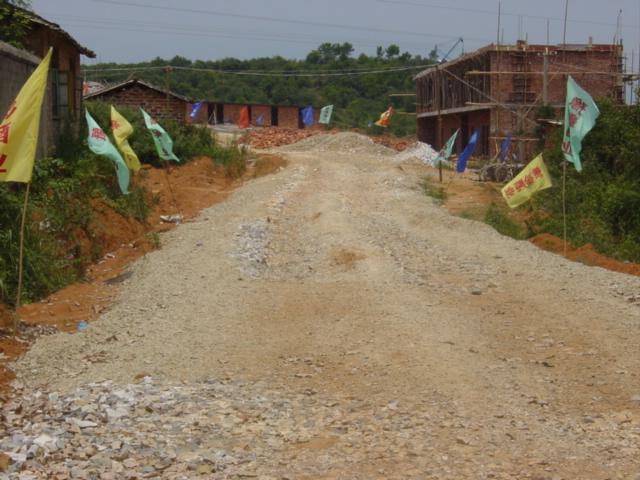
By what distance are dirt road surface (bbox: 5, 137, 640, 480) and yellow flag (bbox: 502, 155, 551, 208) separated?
1786mm

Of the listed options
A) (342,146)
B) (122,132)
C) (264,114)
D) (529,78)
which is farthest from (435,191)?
(264,114)

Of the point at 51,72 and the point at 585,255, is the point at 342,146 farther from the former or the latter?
the point at 585,255

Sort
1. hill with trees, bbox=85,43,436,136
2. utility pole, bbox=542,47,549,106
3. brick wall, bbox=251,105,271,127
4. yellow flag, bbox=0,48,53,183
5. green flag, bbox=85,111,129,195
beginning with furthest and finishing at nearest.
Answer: hill with trees, bbox=85,43,436,136
brick wall, bbox=251,105,271,127
utility pole, bbox=542,47,549,106
green flag, bbox=85,111,129,195
yellow flag, bbox=0,48,53,183

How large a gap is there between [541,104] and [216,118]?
28.5 metres

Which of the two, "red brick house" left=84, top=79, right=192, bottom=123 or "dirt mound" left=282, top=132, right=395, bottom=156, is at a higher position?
"red brick house" left=84, top=79, right=192, bottom=123

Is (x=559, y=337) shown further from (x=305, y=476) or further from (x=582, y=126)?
(x=582, y=126)

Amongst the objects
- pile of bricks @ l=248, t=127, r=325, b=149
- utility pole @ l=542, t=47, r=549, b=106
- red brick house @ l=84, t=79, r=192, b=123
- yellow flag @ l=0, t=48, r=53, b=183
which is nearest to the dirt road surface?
yellow flag @ l=0, t=48, r=53, b=183

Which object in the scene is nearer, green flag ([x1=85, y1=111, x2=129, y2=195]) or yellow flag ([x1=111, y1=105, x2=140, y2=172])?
green flag ([x1=85, y1=111, x2=129, y2=195])

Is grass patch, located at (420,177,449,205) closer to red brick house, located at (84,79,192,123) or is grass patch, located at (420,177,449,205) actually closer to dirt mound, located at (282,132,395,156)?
red brick house, located at (84,79,192,123)

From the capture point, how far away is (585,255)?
1484 centimetres

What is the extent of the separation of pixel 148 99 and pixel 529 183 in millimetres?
17396

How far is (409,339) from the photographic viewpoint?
29.5 ft

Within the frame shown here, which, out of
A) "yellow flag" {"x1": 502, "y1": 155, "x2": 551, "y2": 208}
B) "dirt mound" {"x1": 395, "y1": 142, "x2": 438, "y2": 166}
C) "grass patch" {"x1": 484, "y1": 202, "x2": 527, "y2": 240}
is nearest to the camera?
"yellow flag" {"x1": 502, "y1": 155, "x2": 551, "y2": 208}

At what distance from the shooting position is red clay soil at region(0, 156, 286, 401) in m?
10.0
